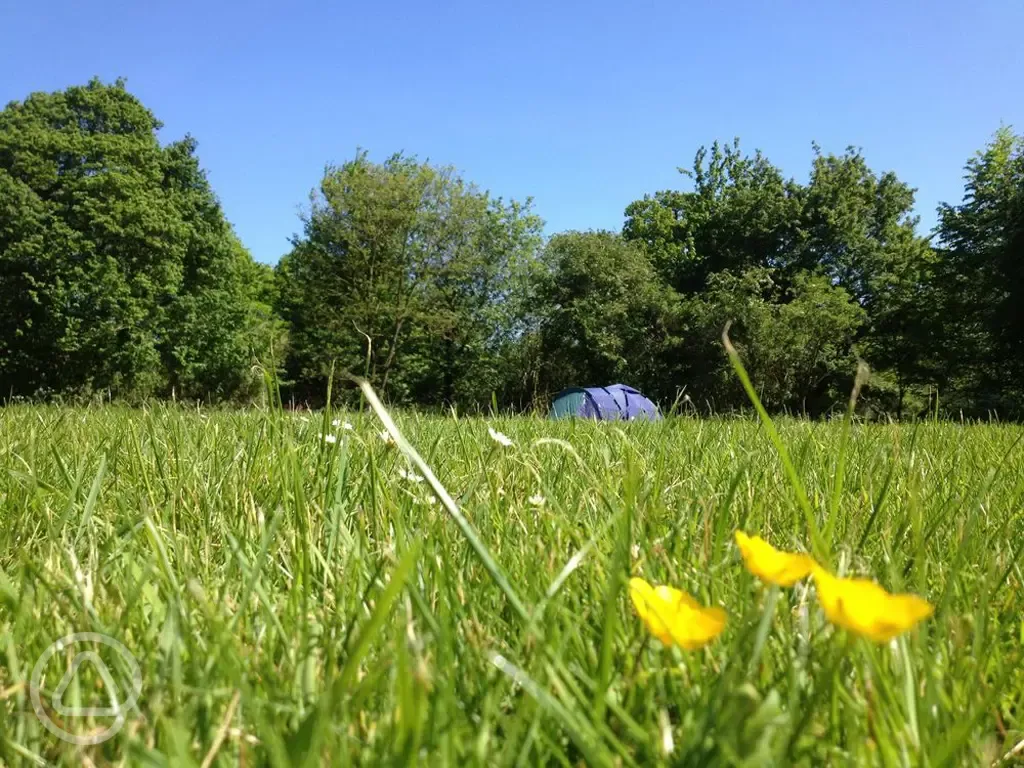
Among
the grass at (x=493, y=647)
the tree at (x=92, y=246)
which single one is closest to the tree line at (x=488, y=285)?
the tree at (x=92, y=246)

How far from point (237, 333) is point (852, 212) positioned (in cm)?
2026

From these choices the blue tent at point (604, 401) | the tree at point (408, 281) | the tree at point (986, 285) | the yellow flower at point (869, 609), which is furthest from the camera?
the tree at point (408, 281)

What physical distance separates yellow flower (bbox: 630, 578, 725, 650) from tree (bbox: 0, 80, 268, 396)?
1730 centimetres

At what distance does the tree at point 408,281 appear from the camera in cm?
2000

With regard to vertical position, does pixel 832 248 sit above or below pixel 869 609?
above

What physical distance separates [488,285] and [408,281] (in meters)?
2.94

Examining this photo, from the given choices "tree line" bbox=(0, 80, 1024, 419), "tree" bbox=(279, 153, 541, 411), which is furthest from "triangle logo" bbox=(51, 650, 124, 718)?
"tree" bbox=(279, 153, 541, 411)

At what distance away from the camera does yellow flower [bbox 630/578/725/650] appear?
0.30 meters

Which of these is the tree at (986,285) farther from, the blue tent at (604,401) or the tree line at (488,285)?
the blue tent at (604,401)

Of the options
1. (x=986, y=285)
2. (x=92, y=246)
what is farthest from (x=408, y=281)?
(x=986, y=285)

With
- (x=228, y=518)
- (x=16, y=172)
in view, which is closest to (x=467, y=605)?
(x=228, y=518)

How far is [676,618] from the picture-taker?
0.33m

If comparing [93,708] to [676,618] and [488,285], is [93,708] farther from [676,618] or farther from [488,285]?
[488,285]

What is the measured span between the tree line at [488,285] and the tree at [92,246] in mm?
56
